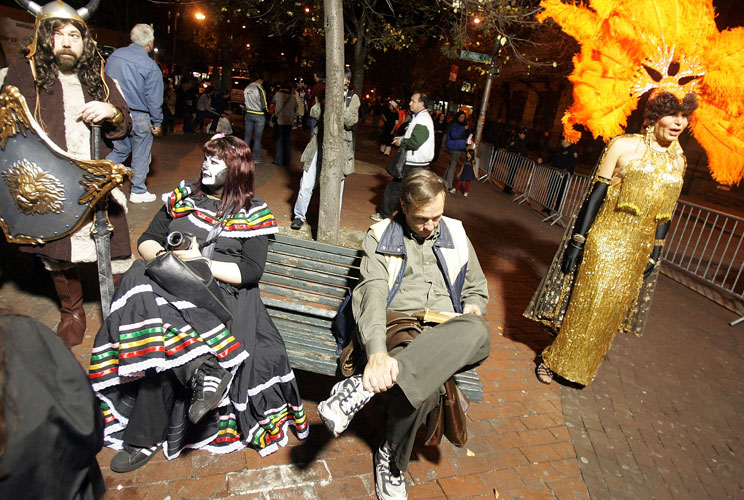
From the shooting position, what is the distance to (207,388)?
2332mm

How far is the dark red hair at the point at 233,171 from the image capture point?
2643 mm

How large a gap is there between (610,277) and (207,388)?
328cm

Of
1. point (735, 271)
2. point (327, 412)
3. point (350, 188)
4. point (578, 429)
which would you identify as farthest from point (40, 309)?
point (735, 271)

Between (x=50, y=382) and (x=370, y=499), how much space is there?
1.94 metres

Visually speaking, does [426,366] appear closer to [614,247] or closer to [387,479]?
[387,479]

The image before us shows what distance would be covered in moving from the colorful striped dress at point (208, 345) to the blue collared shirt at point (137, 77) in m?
4.31

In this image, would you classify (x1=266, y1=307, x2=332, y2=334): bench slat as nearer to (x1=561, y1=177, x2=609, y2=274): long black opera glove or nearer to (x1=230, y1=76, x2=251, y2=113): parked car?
(x1=561, y1=177, x2=609, y2=274): long black opera glove

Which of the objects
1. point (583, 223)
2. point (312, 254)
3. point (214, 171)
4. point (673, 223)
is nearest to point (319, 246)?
point (312, 254)

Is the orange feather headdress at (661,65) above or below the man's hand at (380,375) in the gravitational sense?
above

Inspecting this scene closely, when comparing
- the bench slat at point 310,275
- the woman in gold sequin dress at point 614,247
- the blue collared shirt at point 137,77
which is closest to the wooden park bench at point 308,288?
the bench slat at point 310,275

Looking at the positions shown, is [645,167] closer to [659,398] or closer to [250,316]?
[659,398]

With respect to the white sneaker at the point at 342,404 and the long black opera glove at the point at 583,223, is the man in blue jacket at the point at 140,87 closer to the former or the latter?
the white sneaker at the point at 342,404

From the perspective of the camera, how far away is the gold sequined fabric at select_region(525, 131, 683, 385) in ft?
11.6

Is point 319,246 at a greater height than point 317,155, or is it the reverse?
point 317,155
